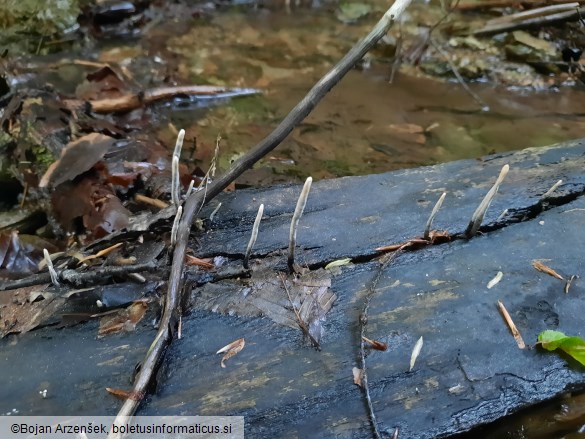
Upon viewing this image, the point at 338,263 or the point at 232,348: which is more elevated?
the point at 338,263

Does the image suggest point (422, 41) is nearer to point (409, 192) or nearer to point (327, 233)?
point (409, 192)

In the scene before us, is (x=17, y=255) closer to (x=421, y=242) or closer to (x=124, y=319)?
(x=124, y=319)

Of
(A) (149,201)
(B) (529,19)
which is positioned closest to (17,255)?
(A) (149,201)

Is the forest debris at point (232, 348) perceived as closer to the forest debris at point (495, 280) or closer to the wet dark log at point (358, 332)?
the wet dark log at point (358, 332)

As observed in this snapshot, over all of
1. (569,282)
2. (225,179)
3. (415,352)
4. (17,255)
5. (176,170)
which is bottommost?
(17,255)

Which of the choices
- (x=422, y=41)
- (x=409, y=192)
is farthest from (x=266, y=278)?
(x=422, y=41)

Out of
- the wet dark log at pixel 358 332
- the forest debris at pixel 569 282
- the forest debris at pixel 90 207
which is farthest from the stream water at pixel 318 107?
the forest debris at pixel 569 282

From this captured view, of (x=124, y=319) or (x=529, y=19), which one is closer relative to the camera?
(x=124, y=319)

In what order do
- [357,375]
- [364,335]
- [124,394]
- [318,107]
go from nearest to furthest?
[124,394], [357,375], [364,335], [318,107]
